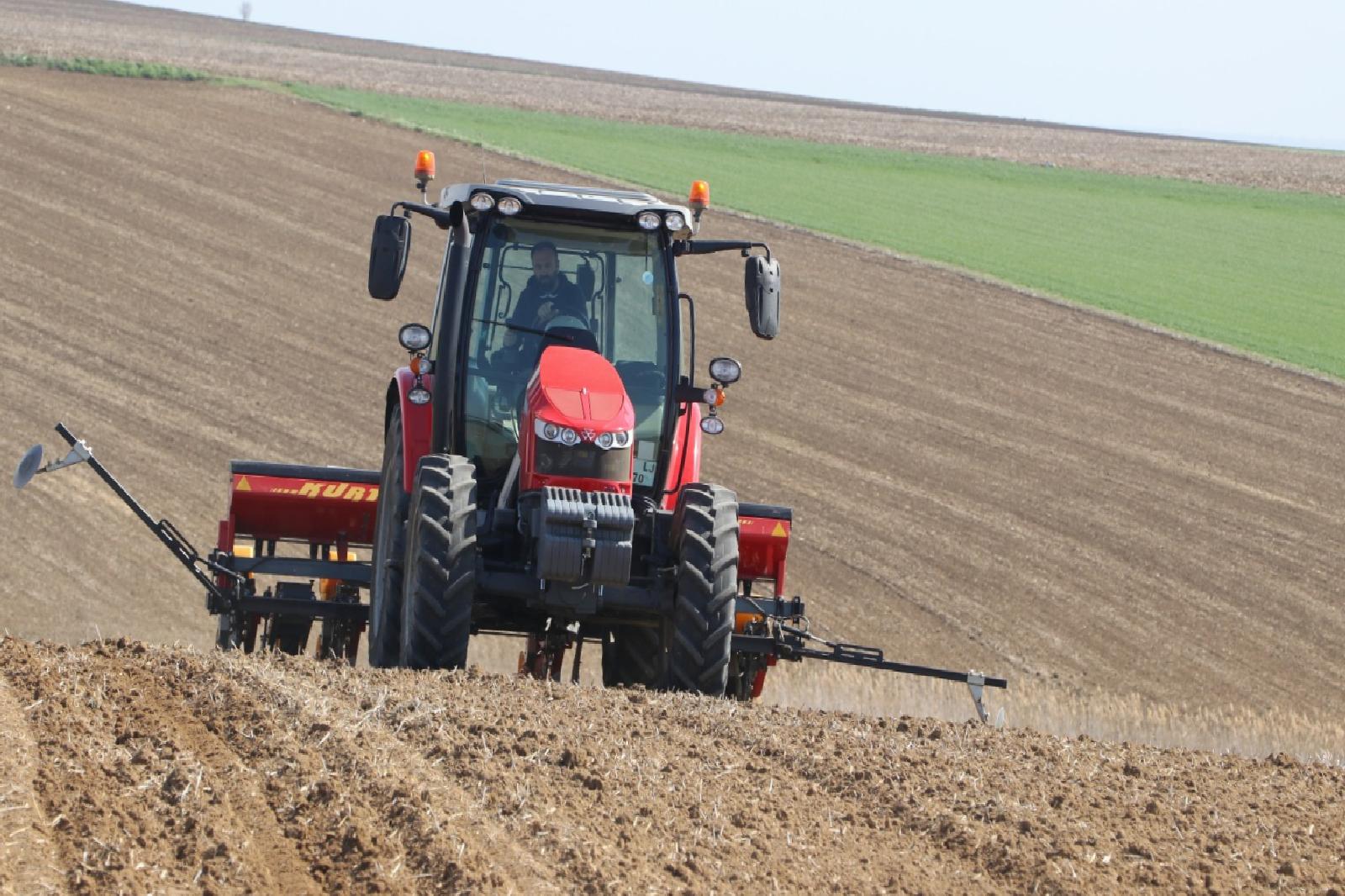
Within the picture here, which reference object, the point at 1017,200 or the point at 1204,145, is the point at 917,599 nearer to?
the point at 1017,200

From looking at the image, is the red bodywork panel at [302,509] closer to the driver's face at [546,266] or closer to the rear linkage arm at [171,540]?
the rear linkage arm at [171,540]

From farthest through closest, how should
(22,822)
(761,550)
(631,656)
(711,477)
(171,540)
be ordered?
(711,477) → (761,550) → (171,540) → (631,656) → (22,822)

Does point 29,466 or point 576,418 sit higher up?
point 576,418

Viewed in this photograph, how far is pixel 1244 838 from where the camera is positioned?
5.75m

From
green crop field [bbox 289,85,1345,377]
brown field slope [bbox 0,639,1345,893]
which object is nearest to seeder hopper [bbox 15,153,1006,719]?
brown field slope [bbox 0,639,1345,893]

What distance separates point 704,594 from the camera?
734 cm

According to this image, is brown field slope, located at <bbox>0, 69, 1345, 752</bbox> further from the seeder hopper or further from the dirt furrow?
the dirt furrow

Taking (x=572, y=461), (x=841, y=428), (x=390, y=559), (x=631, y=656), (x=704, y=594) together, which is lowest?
(x=841, y=428)

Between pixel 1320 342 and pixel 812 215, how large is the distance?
10076 mm

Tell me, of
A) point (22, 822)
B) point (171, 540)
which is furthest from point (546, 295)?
point (22, 822)

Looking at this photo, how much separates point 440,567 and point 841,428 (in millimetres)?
11733

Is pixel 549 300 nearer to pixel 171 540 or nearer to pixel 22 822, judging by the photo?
pixel 171 540

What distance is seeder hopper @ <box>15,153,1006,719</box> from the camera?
7312 mm

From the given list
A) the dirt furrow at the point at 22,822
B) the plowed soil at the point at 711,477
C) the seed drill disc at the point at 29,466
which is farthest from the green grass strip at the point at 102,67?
the dirt furrow at the point at 22,822
